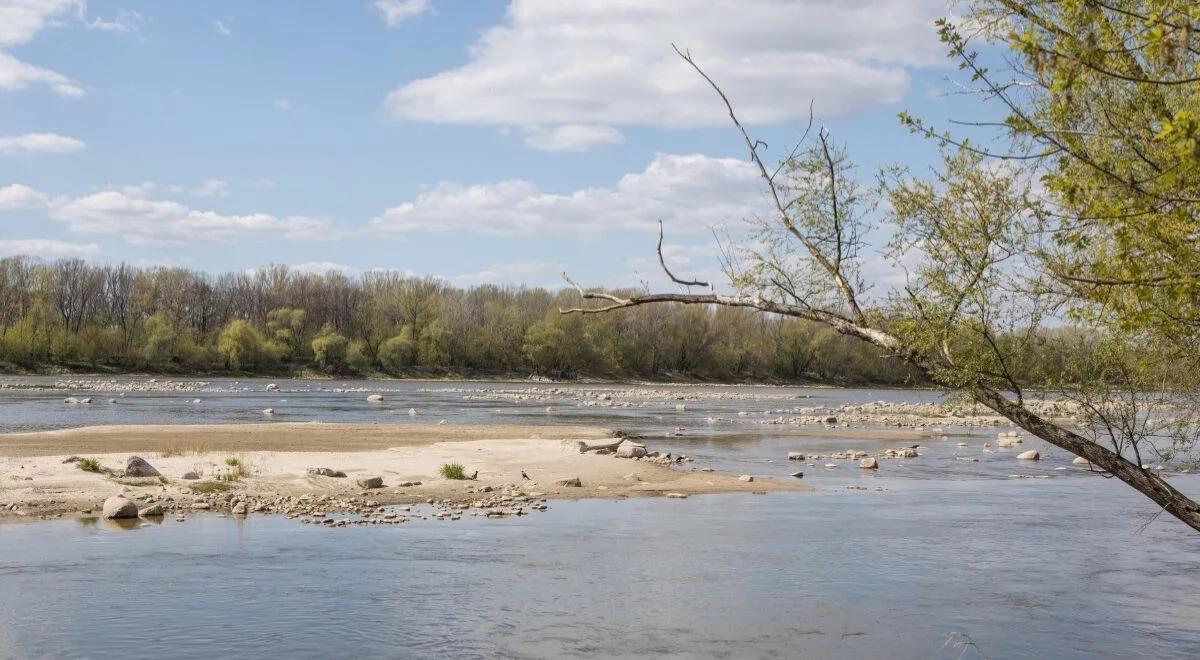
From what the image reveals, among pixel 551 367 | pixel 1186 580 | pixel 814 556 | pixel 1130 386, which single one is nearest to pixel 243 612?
pixel 814 556

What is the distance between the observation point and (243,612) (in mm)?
15164

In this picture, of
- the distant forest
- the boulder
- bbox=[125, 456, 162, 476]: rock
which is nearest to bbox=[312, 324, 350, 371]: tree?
the distant forest

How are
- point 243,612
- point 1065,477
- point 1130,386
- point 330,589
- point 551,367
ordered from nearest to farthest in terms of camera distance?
point 1130,386, point 243,612, point 330,589, point 1065,477, point 551,367

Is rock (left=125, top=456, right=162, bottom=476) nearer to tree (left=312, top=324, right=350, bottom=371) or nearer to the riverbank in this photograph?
the riverbank

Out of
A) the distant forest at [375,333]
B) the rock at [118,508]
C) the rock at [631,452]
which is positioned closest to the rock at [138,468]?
the rock at [118,508]

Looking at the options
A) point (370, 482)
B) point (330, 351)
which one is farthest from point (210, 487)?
point (330, 351)

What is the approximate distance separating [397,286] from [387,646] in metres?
151

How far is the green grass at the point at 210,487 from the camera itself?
2485 cm

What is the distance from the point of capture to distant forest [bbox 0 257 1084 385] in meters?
131

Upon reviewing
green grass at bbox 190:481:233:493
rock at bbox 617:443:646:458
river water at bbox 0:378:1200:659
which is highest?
rock at bbox 617:443:646:458

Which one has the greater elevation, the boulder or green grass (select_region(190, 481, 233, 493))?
green grass (select_region(190, 481, 233, 493))

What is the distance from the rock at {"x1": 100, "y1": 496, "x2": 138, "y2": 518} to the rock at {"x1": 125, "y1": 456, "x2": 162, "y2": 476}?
10.9ft

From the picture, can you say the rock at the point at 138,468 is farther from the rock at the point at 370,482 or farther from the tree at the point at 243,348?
the tree at the point at 243,348

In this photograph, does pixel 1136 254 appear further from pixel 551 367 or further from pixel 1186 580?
pixel 551 367
